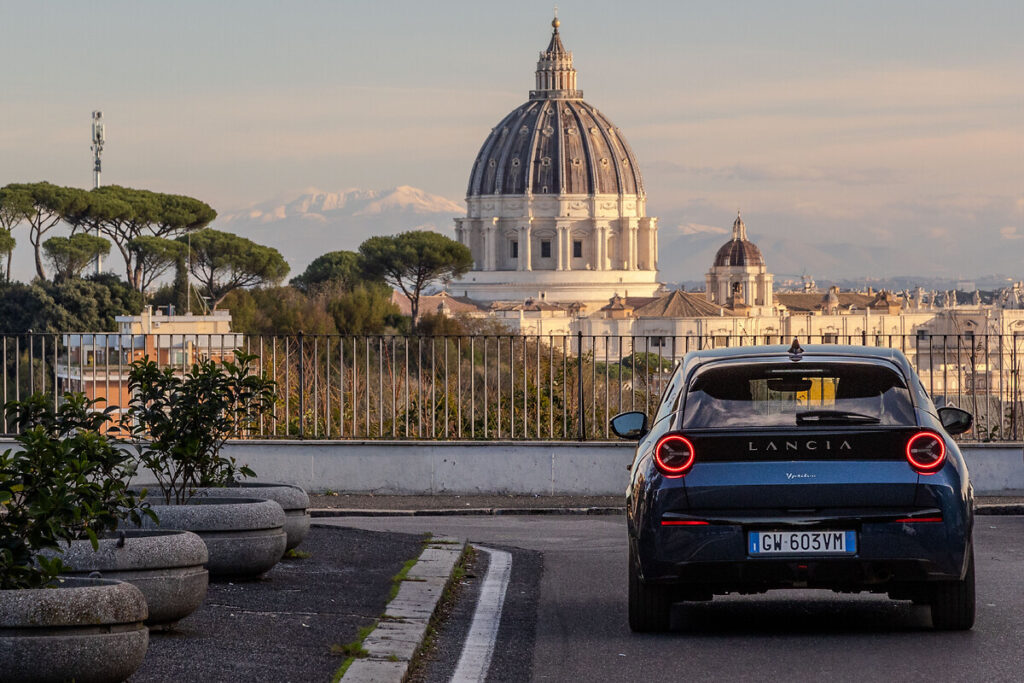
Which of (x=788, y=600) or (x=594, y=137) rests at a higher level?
(x=594, y=137)

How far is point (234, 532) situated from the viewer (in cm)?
846

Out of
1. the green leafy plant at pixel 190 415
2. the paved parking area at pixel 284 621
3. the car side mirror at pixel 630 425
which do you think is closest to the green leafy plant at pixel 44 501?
the paved parking area at pixel 284 621

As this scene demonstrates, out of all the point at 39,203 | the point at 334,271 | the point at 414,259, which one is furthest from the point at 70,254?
the point at 414,259

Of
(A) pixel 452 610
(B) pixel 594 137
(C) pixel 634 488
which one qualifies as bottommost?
(A) pixel 452 610

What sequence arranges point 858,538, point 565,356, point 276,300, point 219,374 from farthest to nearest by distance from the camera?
point 276,300 < point 565,356 < point 219,374 < point 858,538

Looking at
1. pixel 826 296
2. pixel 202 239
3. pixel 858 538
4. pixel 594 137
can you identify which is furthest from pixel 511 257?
pixel 858 538

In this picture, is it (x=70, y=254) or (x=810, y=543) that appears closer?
(x=810, y=543)

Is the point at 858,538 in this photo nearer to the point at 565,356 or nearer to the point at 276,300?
the point at 565,356

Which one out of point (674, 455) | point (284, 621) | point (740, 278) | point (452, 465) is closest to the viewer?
point (674, 455)

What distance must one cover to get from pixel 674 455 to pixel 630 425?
1.11m

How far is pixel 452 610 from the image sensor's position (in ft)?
27.3

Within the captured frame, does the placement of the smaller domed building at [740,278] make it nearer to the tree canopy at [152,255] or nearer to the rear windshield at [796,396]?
the tree canopy at [152,255]

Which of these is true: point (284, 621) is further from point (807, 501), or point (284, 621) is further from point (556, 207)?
point (556, 207)

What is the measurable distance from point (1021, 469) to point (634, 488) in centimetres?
896
